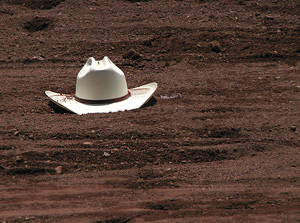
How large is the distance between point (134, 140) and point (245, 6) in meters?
4.80

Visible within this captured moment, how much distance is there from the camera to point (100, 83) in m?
5.29

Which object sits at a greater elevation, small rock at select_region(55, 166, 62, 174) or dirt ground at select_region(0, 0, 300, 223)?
dirt ground at select_region(0, 0, 300, 223)

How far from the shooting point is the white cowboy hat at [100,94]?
17.3 ft

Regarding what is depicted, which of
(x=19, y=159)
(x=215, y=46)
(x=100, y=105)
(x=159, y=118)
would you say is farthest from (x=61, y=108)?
(x=215, y=46)

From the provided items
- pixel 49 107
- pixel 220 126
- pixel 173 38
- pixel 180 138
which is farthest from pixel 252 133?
pixel 173 38

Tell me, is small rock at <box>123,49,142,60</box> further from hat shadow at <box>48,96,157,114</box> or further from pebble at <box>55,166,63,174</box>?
pebble at <box>55,166,63,174</box>

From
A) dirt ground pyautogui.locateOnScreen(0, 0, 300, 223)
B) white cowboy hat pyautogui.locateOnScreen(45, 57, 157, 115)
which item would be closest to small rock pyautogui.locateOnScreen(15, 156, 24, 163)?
dirt ground pyautogui.locateOnScreen(0, 0, 300, 223)

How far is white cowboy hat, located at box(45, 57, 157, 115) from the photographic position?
17.3 feet

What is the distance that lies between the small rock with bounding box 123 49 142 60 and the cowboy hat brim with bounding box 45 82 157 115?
140cm

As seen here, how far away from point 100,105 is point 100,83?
0.92 feet

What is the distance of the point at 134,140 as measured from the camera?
15.0ft

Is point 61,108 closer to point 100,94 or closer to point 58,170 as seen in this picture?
point 100,94

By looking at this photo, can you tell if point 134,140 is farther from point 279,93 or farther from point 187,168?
point 279,93

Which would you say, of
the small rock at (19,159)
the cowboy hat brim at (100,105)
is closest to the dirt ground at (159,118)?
the small rock at (19,159)
